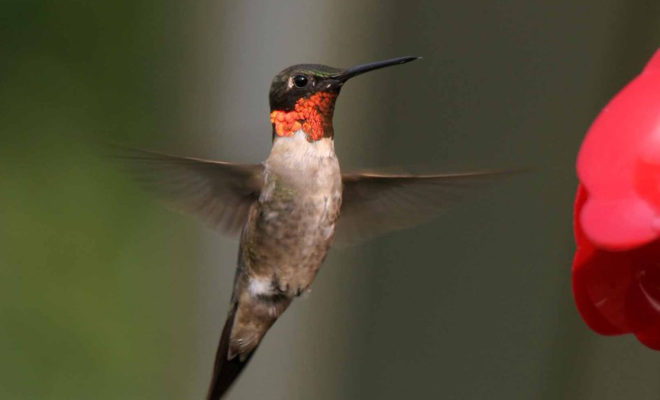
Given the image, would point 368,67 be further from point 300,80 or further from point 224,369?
point 224,369

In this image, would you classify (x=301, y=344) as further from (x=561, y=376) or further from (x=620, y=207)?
(x=620, y=207)

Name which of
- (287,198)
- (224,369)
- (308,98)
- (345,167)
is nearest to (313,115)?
(308,98)

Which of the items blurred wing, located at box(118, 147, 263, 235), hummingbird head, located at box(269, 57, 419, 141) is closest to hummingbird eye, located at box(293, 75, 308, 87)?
hummingbird head, located at box(269, 57, 419, 141)

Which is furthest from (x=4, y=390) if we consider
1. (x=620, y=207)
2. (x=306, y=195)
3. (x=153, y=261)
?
(x=620, y=207)

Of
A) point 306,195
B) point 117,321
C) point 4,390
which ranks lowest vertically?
point 4,390

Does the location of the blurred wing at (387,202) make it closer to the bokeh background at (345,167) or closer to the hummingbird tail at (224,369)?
the hummingbird tail at (224,369)

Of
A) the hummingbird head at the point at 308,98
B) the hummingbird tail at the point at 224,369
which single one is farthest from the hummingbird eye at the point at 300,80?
the hummingbird tail at the point at 224,369
